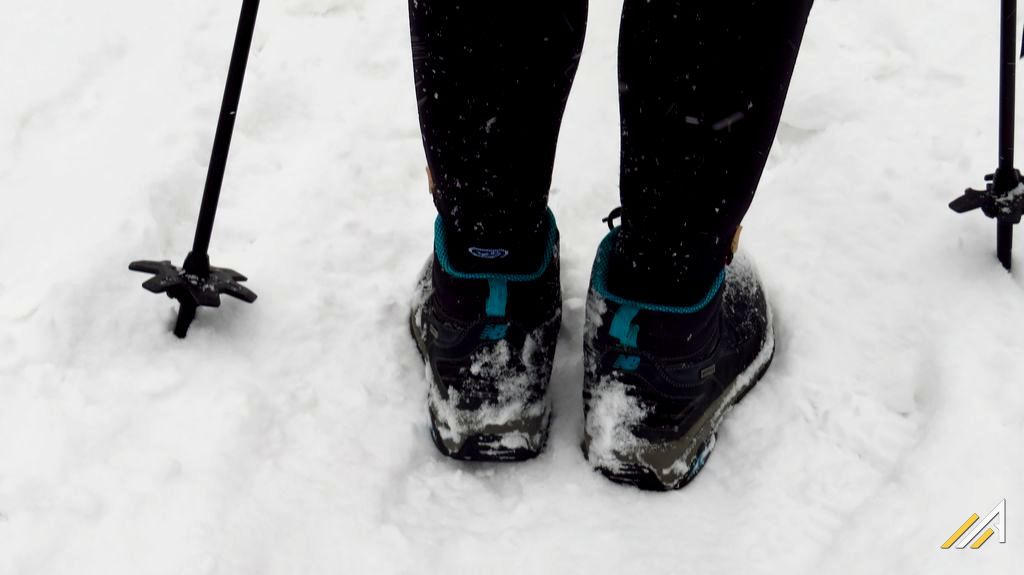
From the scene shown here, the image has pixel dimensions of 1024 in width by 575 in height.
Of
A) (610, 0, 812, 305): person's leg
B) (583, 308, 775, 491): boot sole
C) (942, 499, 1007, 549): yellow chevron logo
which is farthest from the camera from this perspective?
(583, 308, 775, 491): boot sole

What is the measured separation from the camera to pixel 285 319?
4.66 feet

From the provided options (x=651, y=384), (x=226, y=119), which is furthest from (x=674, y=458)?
(x=226, y=119)

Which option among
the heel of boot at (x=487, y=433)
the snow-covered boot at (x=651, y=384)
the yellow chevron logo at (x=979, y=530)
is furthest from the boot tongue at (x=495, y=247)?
the yellow chevron logo at (x=979, y=530)

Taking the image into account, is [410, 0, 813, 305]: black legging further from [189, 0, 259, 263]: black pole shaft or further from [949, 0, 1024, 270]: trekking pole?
[949, 0, 1024, 270]: trekking pole

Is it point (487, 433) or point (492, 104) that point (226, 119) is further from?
point (487, 433)

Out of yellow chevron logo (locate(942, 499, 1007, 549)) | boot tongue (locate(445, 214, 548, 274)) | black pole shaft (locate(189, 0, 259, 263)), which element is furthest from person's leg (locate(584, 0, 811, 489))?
black pole shaft (locate(189, 0, 259, 263))

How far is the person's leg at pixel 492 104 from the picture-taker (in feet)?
3.10

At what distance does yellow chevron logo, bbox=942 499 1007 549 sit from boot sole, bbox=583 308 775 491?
0.34 metres

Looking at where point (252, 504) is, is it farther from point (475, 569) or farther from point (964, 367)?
point (964, 367)

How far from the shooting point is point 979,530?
1.08 m

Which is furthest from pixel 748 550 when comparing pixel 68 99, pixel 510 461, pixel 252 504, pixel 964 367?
pixel 68 99

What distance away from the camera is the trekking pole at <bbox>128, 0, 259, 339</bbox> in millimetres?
1274

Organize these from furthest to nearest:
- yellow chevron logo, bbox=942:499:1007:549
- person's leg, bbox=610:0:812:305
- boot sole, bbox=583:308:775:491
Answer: boot sole, bbox=583:308:775:491, yellow chevron logo, bbox=942:499:1007:549, person's leg, bbox=610:0:812:305

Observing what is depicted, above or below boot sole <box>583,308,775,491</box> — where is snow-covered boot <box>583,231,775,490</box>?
above
